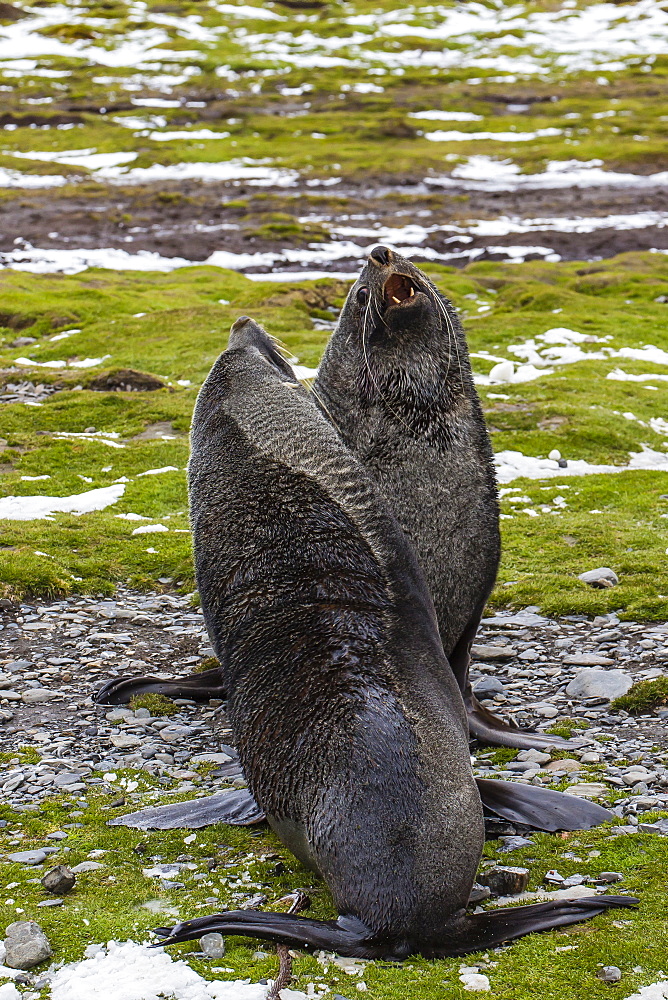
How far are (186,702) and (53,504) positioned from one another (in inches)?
237

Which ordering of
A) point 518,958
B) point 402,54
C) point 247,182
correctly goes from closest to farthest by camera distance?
point 518,958
point 247,182
point 402,54

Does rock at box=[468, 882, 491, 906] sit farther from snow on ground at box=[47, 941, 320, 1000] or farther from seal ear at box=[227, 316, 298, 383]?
seal ear at box=[227, 316, 298, 383]

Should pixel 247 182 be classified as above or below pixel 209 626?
below

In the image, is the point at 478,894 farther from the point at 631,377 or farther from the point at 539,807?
the point at 631,377

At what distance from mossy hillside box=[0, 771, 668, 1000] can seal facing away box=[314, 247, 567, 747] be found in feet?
5.36

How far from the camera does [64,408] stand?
18.5m

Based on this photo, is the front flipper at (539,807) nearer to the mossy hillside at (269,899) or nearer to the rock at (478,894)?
the mossy hillside at (269,899)

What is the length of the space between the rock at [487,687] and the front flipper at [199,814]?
250 centimetres

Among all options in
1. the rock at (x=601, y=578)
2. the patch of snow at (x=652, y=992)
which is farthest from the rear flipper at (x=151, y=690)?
the patch of snow at (x=652, y=992)

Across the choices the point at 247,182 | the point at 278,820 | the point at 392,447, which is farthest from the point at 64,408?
the point at 247,182

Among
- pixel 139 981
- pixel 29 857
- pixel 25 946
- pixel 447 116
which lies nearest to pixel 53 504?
pixel 29 857

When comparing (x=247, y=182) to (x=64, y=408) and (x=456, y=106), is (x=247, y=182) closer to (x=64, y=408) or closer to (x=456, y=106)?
(x=456, y=106)

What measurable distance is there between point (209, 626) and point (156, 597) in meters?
4.86

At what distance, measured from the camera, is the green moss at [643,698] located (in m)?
7.50
